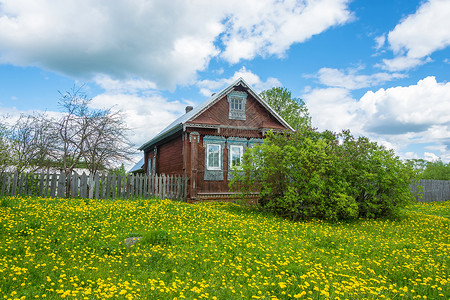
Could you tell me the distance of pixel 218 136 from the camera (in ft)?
68.4

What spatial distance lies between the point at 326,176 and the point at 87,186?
12474 mm

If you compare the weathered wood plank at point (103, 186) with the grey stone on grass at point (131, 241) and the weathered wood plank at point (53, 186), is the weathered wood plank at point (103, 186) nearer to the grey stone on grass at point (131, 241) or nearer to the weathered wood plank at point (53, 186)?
the weathered wood plank at point (53, 186)

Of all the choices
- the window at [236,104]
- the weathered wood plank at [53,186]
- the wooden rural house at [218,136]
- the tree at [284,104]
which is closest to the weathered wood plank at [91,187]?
the weathered wood plank at [53,186]

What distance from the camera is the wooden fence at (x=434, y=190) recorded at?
3070cm

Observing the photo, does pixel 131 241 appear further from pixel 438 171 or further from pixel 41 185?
pixel 438 171

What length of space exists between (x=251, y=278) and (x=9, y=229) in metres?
7.10

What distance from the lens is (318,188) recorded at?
13875 millimetres

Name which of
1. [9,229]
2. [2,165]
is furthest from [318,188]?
[2,165]

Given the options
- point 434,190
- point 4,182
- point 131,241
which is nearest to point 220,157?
point 4,182

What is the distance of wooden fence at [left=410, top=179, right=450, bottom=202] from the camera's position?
101 ft

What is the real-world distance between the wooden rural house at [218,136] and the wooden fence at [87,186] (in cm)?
148

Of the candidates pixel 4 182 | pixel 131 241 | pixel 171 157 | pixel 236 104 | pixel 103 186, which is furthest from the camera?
pixel 171 157

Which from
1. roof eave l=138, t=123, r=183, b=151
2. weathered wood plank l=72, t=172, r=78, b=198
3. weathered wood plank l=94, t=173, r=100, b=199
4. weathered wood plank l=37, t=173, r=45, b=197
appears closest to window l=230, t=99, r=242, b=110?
roof eave l=138, t=123, r=183, b=151

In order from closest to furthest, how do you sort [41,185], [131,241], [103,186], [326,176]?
1. [131,241]
2. [326,176]
3. [41,185]
4. [103,186]
